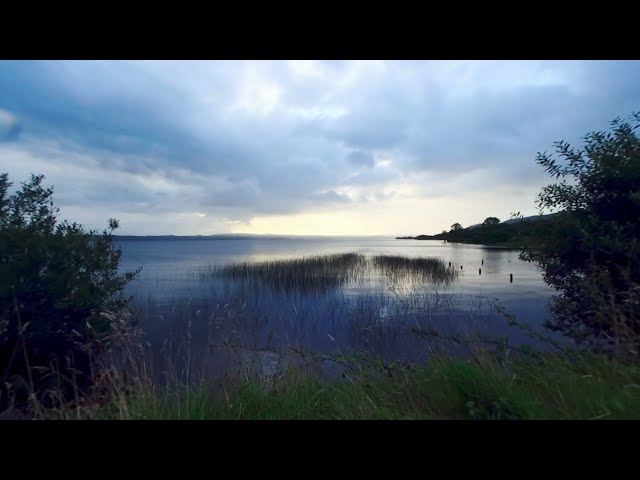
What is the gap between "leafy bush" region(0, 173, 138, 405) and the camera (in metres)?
3.65

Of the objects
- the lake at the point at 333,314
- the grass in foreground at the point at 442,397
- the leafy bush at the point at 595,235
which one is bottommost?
the lake at the point at 333,314

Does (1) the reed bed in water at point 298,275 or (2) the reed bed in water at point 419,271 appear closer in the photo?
(1) the reed bed in water at point 298,275

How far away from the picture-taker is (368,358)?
11.2 feet

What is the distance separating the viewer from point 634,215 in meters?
3.64

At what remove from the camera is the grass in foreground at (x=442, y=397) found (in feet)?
6.57

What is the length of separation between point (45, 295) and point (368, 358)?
483cm

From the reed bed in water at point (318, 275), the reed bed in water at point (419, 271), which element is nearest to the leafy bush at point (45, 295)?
the reed bed in water at point (318, 275)

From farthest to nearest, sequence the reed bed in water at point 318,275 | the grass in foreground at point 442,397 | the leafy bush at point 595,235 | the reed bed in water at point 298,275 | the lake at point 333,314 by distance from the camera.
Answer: the reed bed in water at point 318,275
the reed bed in water at point 298,275
the lake at point 333,314
the leafy bush at point 595,235
the grass in foreground at point 442,397

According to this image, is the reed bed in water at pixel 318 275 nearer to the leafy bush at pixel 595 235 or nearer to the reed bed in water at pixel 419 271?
the reed bed in water at pixel 419 271

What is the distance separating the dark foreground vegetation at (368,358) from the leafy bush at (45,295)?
18 millimetres
